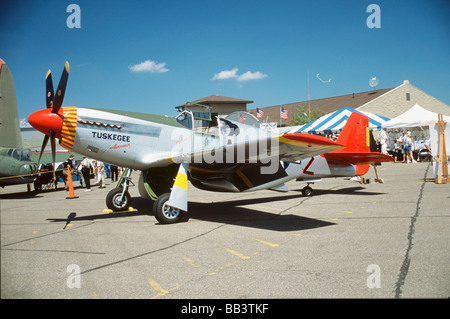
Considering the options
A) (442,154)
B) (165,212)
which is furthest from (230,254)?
(442,154)

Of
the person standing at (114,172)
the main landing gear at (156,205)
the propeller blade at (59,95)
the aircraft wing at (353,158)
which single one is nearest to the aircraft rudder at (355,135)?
the aircraft wing at (353,158)

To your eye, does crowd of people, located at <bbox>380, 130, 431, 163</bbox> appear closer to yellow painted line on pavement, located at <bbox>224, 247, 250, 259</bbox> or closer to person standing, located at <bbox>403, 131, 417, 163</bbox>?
person standing, located at <bbox>403, 131, 417, 163</bbox>

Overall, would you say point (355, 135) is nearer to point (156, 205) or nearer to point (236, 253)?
point (156, 205)

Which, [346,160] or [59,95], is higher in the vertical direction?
[59,95]

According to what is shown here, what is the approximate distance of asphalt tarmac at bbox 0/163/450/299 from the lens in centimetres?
228

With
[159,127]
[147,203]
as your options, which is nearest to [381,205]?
[159,127]

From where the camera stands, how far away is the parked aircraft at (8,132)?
1738mm

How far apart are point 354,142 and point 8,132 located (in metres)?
8.91

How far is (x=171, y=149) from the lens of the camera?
668 centimetres

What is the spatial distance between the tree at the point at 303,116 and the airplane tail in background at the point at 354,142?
1417 inches

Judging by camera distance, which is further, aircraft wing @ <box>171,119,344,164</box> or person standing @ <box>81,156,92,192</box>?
person standing @ <box>81,156,92,192</box>

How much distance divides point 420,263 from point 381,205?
392cm

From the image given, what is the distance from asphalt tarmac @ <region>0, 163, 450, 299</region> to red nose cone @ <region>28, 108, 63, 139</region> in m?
1.52

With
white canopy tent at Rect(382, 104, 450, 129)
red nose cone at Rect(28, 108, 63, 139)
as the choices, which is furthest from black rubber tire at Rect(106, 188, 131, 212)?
white canopy tent at Rect(382, 104, 450, 129)
